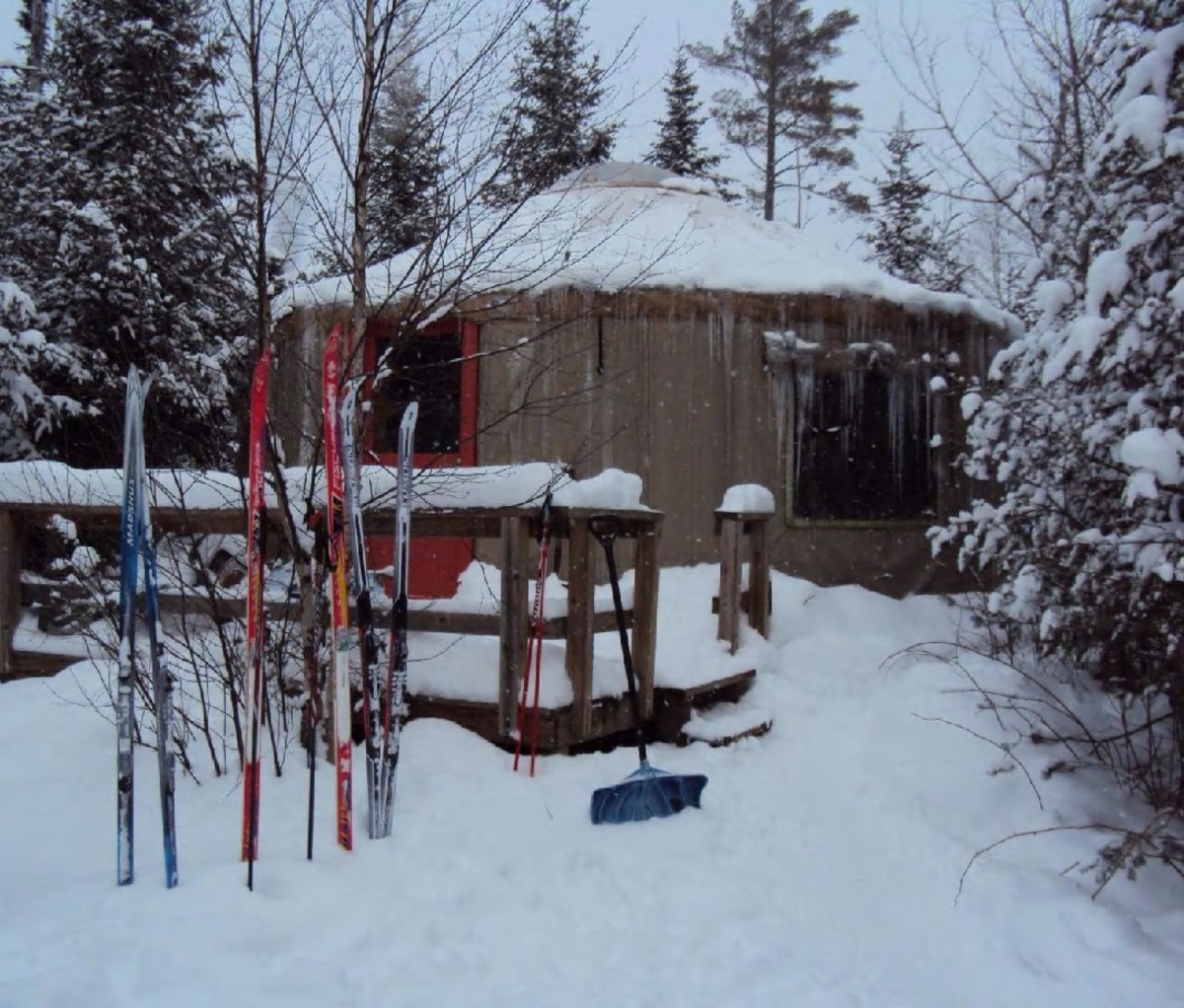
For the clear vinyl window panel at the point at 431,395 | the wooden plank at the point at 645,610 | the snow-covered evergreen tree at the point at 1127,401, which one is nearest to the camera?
the snow-covered evergreen tree at the point at 1127,401

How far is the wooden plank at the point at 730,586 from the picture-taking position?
5.06 metres

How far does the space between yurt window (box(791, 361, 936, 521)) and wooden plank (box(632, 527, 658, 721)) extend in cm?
297

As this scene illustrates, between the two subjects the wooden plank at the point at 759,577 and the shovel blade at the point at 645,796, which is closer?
the shovel blade at the point at 645,796

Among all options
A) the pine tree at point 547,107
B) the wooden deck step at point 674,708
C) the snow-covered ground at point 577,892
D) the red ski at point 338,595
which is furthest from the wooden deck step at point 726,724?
the pine tree at point 547,107

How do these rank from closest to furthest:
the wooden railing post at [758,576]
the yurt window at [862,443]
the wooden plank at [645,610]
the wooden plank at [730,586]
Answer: the wooden plank at [645,610] < the wooden plank at [730,586] < the wooden railing post at [758,576] < the yurt window at [862,443]

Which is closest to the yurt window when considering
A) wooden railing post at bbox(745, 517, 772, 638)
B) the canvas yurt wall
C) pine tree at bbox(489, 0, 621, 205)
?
the canvas yurt wall

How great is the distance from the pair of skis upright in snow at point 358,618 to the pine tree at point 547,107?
1.04 meters

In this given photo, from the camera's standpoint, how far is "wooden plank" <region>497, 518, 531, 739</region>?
11.8 feet

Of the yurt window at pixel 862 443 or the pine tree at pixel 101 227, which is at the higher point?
the pine tree at pixel 101 227

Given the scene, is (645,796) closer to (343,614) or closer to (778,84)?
(343,614)

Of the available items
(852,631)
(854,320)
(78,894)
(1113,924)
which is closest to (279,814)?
(78,894)

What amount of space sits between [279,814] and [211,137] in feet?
7.77

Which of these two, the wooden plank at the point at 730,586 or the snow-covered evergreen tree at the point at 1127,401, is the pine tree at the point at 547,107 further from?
the wooden plank at the point at 730,586

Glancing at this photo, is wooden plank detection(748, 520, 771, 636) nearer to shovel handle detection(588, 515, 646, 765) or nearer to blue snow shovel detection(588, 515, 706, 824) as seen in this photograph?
shovel handle detection(588, 515, 646, 765)
